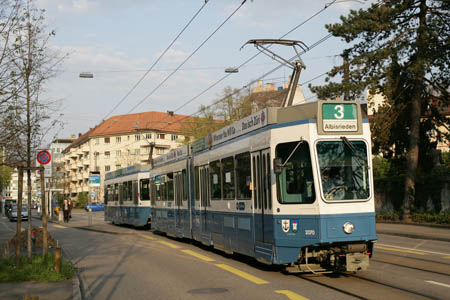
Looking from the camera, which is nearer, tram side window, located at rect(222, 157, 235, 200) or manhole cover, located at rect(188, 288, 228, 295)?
manhole cover, located at rect(188, 288, 228, 295)

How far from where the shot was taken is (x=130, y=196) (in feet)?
102

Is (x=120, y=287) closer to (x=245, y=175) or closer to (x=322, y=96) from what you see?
(x=245, y=175)

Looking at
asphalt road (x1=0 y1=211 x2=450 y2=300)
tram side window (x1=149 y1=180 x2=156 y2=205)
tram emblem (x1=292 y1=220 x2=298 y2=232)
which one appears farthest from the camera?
tram side window (x1=149 y1=180 x2=156 y2=205)

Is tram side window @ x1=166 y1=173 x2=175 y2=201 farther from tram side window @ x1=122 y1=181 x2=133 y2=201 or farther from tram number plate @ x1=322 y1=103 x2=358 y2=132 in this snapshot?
tram number plate @ x1=322 y1=103 x2=358 y2=132

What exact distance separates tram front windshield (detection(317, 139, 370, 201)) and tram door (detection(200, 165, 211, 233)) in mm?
5858

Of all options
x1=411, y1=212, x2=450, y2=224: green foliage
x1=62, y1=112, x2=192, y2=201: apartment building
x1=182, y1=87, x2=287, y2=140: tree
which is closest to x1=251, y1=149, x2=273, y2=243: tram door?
x1=411, y1=212, x2=450, y2=224: green foliage

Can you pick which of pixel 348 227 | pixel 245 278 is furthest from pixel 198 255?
pixel 348 227

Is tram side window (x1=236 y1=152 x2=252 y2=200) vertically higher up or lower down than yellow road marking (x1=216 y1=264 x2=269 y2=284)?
higher up

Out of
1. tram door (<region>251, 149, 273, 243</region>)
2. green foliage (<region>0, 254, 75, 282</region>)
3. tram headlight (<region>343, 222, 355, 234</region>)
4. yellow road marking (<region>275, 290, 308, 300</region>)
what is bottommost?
yellow road marking (<region>275, 290, 308, 300</region>)

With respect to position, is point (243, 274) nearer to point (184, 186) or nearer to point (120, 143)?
point (184, 186)

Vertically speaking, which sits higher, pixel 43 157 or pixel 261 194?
pixel 43 157

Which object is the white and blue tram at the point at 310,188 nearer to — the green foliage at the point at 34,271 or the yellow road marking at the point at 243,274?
the yellow road marking at the point at 243,274

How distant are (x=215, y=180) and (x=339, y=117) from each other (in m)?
5.28

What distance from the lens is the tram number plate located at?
10.8m
